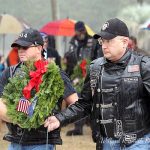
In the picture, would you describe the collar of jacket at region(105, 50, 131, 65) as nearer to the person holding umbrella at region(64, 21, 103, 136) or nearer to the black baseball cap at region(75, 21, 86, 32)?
the person holding umbrella at region(64, 21, 103, 136)

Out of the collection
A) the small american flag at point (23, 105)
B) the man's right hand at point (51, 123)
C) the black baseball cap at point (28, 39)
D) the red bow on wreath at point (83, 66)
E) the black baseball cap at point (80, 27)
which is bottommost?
the red bow on wreath at point (83, 66)

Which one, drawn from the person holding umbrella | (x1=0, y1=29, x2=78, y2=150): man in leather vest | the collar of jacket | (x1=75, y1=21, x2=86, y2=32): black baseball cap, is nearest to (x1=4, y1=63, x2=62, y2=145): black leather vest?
(x1=0, y1=29, x2=78, y2=150): man in leather vest

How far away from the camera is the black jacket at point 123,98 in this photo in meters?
5.13

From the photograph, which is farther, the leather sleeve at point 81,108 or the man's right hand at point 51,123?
the leather sleeve at point 81,108

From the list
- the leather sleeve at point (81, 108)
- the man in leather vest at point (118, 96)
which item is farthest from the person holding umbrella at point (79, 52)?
the man in leather vest at point (118, 96)

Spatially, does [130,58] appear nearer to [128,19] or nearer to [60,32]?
[60,32]

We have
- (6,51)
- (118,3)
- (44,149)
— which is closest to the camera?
(44,149)

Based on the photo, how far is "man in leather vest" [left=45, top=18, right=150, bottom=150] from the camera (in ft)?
16.8

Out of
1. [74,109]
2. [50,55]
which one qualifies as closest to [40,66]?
[74,109]

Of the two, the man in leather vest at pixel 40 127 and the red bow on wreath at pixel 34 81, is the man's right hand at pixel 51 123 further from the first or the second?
the red bow on wreath at pixel 34 81

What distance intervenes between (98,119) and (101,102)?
159mm

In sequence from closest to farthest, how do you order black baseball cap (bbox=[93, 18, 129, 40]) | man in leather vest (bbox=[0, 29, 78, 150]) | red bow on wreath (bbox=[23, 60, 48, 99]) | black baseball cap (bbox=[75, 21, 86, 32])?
black baseball cap (bbox=[93, 18, 129, 40]), red bow on wreath (bbox=[23, 60, 48, 99]), man in leather vest (bbox=[0, 29, 78, 150]), black baseball cap (bbox=[75, 21, 86, 32])

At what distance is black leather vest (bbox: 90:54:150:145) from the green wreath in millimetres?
395

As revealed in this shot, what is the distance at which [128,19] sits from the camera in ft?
67.8
